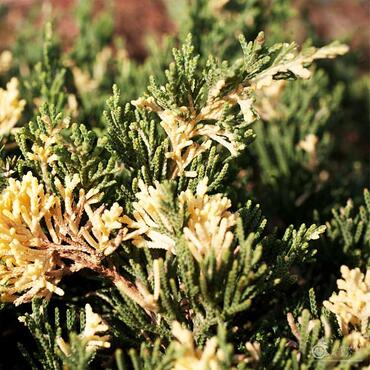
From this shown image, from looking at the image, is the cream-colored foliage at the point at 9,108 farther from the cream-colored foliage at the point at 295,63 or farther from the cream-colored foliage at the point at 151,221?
the cream-colored foliage at the point at 295,63

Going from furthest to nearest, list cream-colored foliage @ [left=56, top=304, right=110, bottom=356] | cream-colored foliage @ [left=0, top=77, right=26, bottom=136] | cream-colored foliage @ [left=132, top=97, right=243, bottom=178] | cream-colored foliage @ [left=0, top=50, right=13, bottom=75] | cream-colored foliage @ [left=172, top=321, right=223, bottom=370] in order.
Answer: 1. cream-colored foliage @ [left=0, top=50, right=13, bottom=75]
2. cream-colored foliage @ [left=0, top=77, right=26, bottom=136]
3. cream-colored foliage @ [left=132, top=97, right=243, bottom=178]
4. cream-colored foliage @ [left=56, top=304, right=110, bottom=356]
5. cream-colored foliage @ [left=172, top=321, right=223, bottom=370]

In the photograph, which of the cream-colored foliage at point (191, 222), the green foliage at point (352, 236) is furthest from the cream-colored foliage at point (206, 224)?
the green foliage at point (352, 236)

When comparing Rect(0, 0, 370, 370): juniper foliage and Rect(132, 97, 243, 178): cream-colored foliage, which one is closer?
Rect(0, 0, 370, 370): juniper foliage

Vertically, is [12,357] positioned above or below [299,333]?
above

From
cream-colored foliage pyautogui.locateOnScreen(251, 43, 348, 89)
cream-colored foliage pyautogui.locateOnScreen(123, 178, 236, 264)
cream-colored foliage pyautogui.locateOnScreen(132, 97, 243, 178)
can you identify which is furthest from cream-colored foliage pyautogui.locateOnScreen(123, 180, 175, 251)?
cream-colored foliage pyautogui.locateOnScreen(251, 43, 348, 89)

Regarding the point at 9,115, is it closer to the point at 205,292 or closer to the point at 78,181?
the point at 78,181

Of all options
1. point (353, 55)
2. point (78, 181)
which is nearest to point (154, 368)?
point (78, 181)

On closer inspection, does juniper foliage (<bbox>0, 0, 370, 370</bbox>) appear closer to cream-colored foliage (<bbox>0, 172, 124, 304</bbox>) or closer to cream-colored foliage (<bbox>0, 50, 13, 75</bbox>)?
cream-colored foliage (<bbox>0, 172, 124, 304</bbox>)

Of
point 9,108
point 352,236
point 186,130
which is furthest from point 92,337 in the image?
point 352,236
